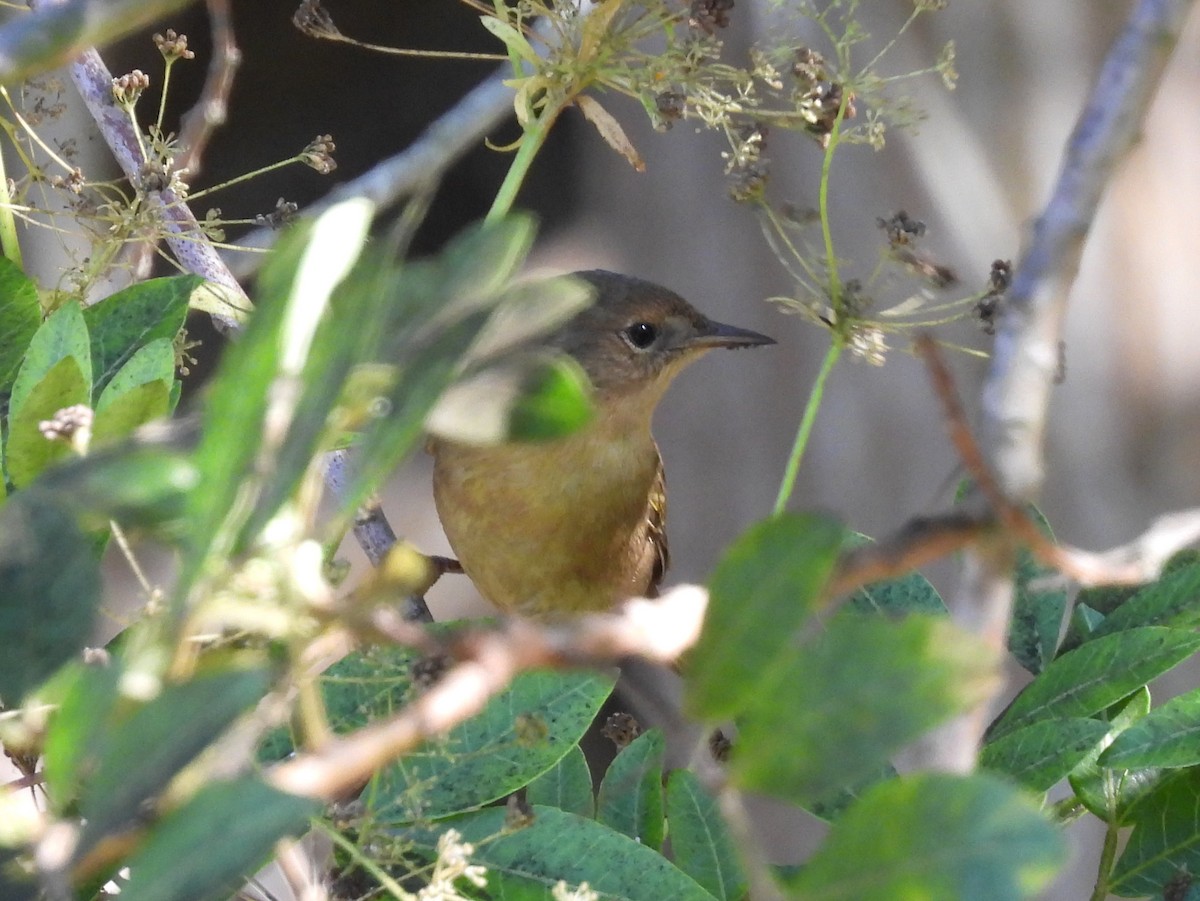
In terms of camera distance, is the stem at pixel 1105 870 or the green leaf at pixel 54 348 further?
the stem at pixel 1105 870

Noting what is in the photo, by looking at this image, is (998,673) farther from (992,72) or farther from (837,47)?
(992,72)

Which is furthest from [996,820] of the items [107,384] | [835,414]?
[835,414]

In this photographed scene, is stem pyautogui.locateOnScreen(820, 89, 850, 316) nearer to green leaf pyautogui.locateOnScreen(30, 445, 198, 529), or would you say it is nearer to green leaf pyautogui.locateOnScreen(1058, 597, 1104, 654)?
green leaf pyautogui.locateOnScreen(1058, 597, 1104, 654)

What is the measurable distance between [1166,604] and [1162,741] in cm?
13

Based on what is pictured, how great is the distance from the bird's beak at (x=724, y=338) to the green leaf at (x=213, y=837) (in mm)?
1603

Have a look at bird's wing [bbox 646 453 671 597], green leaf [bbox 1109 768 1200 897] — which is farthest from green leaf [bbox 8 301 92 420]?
bird's wing [bbox 646 453 671 597]

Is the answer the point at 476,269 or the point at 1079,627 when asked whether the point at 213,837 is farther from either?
the point at 1079,627

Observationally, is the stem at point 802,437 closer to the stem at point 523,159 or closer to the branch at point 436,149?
the stem at point 523,159

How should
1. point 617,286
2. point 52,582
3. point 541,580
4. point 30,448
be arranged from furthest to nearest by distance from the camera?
point 617,286
point 541,580
point 30,448
point 52,582

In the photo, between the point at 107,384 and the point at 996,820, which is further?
the point at 107,384

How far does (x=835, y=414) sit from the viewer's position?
3.50 meters

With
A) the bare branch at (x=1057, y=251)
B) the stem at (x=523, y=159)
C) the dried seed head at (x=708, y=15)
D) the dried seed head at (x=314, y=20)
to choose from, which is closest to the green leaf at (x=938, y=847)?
the bare branch at (x=1057, y=251)

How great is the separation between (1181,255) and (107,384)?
309 centimetres

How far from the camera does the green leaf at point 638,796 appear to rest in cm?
99
